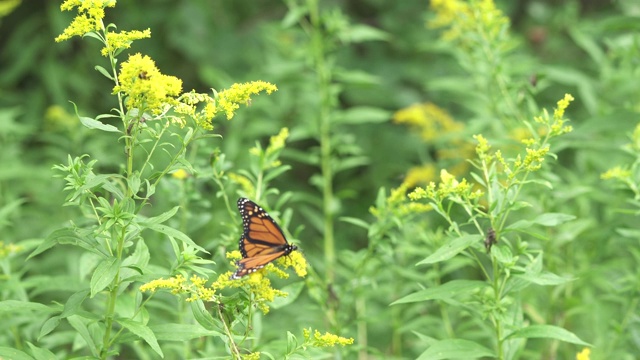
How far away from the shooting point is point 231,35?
19.8 ft

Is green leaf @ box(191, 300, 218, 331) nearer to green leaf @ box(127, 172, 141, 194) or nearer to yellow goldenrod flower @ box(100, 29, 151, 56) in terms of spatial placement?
green leaf @ box(127, 172, 141, 194)

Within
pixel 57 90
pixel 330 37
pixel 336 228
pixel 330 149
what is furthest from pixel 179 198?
pixel 57 90

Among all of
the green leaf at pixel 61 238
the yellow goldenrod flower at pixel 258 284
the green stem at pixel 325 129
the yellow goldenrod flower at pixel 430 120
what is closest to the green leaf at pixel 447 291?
the yellow goldenrod flower at pixel 258 284

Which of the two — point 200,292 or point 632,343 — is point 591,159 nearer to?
point 632,343

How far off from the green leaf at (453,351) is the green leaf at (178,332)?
607 mm

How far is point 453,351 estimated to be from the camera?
2.26 metres

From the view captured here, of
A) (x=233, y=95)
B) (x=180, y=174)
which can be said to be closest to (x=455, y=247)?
(x=233, y=95)

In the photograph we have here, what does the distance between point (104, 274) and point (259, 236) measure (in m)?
0.43

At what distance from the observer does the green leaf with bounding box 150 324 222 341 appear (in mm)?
2094

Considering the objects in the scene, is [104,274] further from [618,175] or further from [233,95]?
[618,175]

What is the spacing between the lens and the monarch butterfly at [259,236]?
2.14 metres

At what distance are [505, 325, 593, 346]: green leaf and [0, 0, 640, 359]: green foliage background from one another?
363mm

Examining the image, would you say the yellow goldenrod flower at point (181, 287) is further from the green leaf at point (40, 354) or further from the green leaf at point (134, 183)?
the green leaf at point (40, 354)

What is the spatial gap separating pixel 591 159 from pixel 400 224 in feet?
6.13
